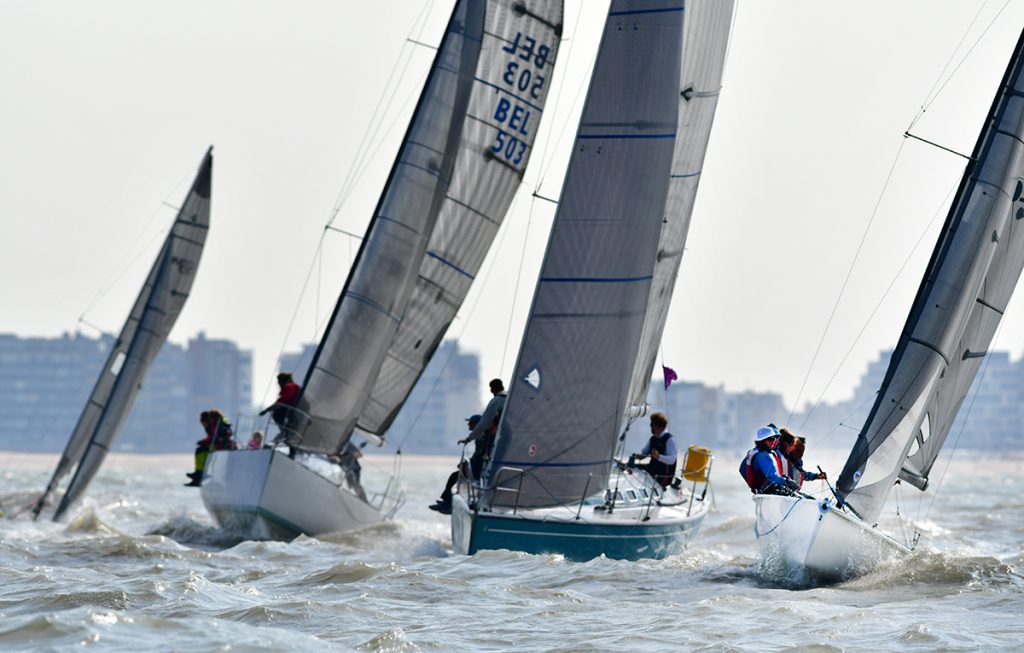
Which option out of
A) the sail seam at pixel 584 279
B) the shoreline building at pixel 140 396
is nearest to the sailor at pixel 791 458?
the sail seam at pixel 584 279

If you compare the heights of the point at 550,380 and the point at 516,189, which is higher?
the point at 516,189

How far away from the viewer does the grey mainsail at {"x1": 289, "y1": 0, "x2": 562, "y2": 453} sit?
16844 millimetres

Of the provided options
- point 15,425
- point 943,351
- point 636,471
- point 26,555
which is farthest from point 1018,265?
point 15,425

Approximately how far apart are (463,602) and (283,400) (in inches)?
262

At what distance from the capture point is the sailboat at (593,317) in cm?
1301

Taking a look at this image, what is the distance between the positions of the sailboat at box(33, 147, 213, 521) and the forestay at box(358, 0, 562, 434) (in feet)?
15.4

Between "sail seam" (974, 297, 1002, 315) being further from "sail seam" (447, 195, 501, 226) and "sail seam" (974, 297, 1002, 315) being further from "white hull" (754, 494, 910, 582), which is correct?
"sail seam" (447, 195, 501, 226)

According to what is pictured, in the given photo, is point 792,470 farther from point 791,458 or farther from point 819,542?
point 819,542

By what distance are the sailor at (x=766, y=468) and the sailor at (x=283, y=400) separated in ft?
19.1

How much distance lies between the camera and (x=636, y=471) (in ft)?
51.0

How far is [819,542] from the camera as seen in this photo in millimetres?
11492

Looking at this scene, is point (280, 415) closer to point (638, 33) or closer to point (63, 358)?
point (638, 33)

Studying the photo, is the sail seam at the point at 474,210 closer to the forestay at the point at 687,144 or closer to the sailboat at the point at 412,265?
the sailboat at the point at 412,265

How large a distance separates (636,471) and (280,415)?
12.3ft
